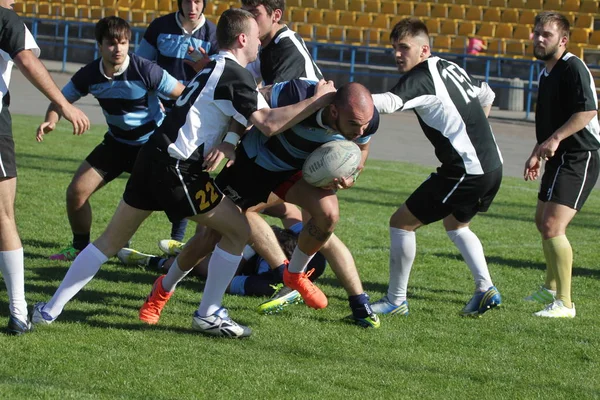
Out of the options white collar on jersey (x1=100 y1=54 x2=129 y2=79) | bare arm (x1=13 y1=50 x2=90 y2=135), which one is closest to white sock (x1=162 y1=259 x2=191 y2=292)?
bare arm (x1=13 y1=50 x2=90 y2=135)

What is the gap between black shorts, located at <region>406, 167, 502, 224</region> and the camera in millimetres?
6023

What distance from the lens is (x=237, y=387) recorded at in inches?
173

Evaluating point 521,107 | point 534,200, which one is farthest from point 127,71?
point 521,107

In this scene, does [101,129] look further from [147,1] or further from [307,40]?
[147,1]

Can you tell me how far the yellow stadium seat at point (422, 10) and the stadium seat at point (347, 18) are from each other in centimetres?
186

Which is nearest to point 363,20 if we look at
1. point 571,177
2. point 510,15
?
point 510,15

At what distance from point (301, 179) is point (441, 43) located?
20536 mm

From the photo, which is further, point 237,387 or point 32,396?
point 237,387

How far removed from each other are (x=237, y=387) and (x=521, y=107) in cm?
2119

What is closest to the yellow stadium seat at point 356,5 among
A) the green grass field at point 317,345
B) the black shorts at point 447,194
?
the green grass field at point 317,345

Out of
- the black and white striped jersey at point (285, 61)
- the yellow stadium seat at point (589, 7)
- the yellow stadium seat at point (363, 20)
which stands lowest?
the yellow stadium seat at point (363, 20)

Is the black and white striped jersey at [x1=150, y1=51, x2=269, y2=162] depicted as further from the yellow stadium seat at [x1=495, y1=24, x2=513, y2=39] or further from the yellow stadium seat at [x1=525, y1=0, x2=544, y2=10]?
the yellow stadium seat at [x1=525, y1=0, x2=544, y2=10]

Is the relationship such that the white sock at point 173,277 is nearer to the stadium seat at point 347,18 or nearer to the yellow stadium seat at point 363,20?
the yellow stadium seat at point 363,20

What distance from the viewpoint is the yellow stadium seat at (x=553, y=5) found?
24812mm
